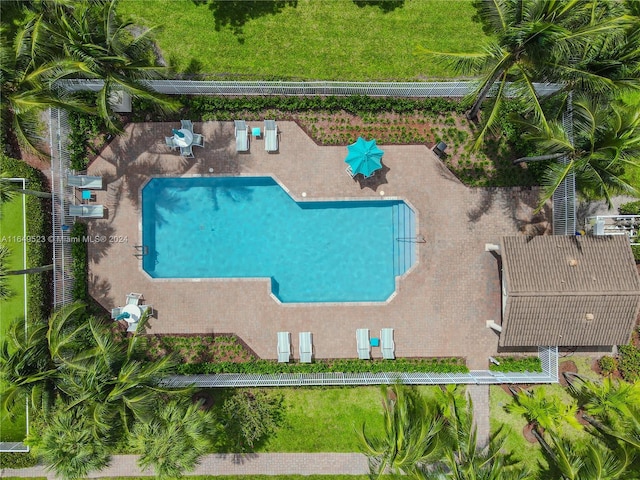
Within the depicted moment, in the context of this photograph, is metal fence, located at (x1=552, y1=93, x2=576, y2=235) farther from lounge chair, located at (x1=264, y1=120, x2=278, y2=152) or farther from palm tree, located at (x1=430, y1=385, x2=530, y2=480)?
lounge chair, located at (x1=264, y1=120, x2=278, y2=152)

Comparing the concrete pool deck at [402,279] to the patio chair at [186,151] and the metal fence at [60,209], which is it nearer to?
the patio chair at [186,151]

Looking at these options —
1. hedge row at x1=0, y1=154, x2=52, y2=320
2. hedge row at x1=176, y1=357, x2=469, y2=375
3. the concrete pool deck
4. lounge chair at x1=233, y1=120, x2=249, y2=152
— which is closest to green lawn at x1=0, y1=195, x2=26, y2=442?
hedge row at x1=0, y1=154, x2=52, y2=320

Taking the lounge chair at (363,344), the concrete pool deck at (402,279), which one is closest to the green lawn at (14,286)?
the concrete pool deck at (402,279)

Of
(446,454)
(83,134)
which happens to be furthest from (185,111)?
(446,454)

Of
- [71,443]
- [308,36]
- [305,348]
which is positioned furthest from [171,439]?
[308,36]

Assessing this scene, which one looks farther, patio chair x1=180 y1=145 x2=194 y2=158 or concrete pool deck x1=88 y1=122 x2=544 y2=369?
concrete pool deck x1=88 y1=122 x2=544 y2=369

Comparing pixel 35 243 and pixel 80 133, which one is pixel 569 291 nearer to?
pixel 80 133
